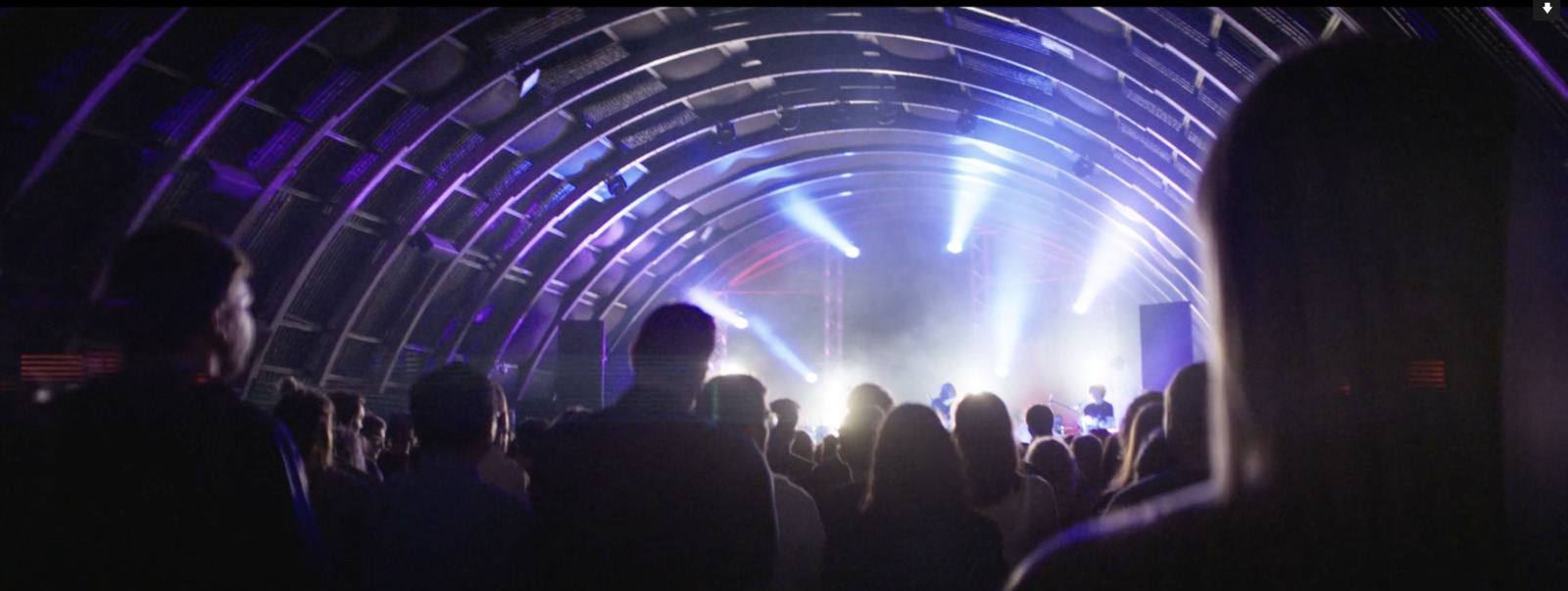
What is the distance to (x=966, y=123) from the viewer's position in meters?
17.5

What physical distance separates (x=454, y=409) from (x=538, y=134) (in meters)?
14.6

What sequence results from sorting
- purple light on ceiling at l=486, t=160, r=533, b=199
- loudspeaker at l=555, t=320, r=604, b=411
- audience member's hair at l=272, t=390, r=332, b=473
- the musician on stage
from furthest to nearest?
purple light on ceiling at l=486, t=160, r=533, b=199, loudspeaker at l=555, t=320, r=604, b=411, the musician on stage, audience member's hair at l=272, t=390, r=332, b=473

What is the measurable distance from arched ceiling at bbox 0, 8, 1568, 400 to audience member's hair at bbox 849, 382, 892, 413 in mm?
4876

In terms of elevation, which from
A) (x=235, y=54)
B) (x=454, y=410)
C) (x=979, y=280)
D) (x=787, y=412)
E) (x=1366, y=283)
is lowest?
(x=787, y=412)

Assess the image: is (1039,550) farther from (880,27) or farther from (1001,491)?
(880,27)

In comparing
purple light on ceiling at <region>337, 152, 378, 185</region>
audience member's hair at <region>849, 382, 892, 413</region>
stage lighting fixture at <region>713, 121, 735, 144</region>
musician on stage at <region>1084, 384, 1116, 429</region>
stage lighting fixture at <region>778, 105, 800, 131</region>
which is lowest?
musician on stage at <region>1084, 384, 1116, 429</region>

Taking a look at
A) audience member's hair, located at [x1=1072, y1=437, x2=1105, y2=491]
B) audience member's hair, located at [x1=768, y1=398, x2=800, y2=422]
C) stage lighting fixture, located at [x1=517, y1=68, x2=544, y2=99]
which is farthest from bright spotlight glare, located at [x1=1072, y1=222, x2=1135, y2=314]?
audience member's hair, located at [x1=768, y1=398, x2=800, y2=422]

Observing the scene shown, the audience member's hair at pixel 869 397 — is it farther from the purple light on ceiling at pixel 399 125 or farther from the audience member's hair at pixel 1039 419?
the purple light on ceiling at pixel 399 125

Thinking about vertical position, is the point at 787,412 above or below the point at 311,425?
below

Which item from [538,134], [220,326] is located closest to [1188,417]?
[220,326]

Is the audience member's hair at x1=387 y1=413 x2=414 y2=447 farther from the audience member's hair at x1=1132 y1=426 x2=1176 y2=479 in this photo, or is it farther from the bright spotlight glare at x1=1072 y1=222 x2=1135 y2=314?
the bright spotlight glare at x1=1072 y1=222 x2=1135 y2=314

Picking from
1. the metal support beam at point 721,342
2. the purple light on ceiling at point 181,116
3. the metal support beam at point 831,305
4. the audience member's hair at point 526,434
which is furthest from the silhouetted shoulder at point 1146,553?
the metal support beam at point 831,305

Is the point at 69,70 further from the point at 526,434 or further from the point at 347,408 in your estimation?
the point at 526,434

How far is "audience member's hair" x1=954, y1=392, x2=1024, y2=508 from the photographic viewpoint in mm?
4531
